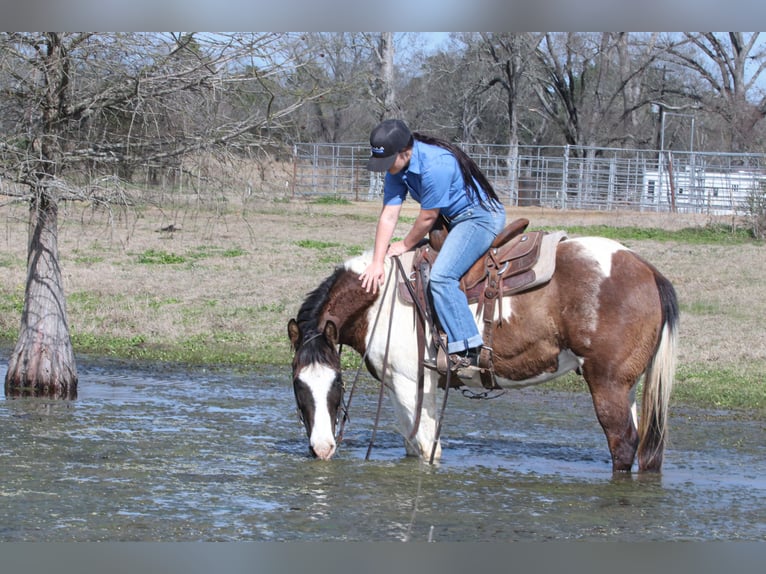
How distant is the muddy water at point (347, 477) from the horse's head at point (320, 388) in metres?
0.23

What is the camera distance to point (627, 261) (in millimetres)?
6734

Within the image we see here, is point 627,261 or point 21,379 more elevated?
point 627,261

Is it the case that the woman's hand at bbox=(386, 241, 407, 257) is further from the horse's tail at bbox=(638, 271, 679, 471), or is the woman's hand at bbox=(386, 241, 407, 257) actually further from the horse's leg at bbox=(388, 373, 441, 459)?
the horse's tail at bbox=(638, 271, 679, 471)

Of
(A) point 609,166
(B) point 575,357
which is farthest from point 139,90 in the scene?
(A) point 609,166

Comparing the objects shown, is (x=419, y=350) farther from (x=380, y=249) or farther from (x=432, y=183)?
(x=432, y=183)

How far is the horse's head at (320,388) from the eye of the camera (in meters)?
6.70

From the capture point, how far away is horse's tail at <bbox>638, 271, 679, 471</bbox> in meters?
6.65

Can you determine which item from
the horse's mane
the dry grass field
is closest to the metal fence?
the dry grass field

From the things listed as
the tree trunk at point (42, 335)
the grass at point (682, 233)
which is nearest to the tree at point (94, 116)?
the tree trunk at point (42, 335)

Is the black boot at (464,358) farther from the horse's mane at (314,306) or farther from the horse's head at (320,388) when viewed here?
the horse's mane at (314,306)

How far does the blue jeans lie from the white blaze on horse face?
852 mm

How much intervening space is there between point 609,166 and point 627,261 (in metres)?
27.2

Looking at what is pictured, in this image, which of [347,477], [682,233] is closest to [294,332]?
[347,477]
